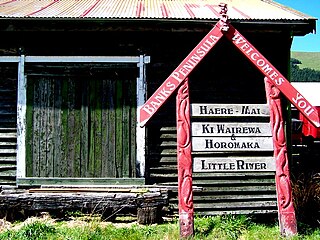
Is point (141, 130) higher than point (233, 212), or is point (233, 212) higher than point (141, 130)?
point (141, 130)

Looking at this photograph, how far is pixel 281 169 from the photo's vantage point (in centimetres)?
482

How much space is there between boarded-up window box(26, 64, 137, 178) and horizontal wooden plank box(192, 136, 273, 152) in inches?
81.3

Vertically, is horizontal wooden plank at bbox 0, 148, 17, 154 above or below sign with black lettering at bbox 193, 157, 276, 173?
above

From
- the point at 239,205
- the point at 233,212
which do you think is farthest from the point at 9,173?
the point at 239,205

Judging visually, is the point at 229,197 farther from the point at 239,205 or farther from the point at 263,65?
the point at 263,65

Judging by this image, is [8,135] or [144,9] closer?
[8,135]

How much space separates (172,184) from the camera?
671 cm

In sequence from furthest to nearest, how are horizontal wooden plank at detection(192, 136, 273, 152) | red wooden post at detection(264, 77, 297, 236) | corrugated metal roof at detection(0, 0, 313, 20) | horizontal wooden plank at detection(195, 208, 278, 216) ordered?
1. horizontal wooden plank at detection(195, 208, 278, 216)
2. corrugated metal roof at detection(0, 0, 313, 20)
3. horizontal wooden plank at detection(192, 136, 273, 152)
4. red wooden post at detection(264, 77, 297, 236)

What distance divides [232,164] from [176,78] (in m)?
1.22

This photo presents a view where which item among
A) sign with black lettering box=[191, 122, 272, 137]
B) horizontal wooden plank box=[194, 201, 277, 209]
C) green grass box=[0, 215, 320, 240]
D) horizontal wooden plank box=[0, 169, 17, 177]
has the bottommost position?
green grass box=[0, 215, 320, 240]

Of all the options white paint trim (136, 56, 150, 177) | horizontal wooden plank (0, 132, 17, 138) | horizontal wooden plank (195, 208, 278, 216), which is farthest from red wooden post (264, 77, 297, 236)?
horizontal wooden plank (0, 132, 17, 138)

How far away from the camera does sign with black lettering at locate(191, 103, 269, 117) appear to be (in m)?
4.92

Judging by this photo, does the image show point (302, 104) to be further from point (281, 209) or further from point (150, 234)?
point (150, 234)

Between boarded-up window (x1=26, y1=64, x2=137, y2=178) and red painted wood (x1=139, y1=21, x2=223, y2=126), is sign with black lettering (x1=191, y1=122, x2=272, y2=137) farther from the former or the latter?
boarded-up window (x1=26, y1=64, x2=137, y2=178)
